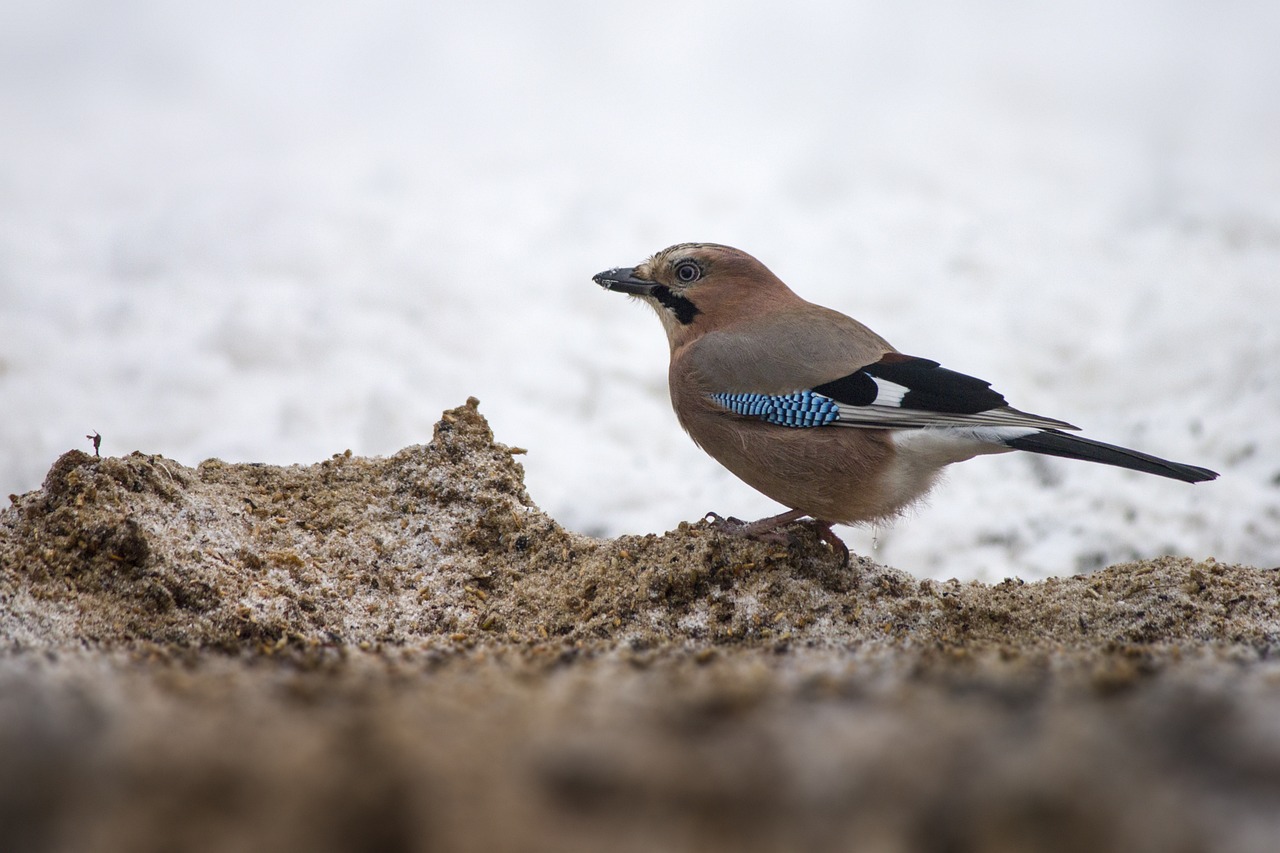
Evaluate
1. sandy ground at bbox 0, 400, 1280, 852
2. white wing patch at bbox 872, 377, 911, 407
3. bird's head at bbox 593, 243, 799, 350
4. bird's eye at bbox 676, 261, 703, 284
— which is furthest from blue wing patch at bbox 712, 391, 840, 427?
bird's eye at bbox 676, 261, 703, 284

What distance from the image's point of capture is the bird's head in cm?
457

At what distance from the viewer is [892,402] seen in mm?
3850

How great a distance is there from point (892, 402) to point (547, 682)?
210 cm

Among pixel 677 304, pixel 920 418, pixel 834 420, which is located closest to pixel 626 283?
pixel 677 304

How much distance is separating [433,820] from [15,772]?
61 cm

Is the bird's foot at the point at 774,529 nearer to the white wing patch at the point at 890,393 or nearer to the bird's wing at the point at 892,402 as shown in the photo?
the bird's wing at the point at 892,402

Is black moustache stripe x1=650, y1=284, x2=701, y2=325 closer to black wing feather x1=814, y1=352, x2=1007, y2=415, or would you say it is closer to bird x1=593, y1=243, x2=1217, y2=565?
bird x1=593, y1=243, x2=1217, y2=565

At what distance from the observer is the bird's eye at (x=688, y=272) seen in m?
4.61

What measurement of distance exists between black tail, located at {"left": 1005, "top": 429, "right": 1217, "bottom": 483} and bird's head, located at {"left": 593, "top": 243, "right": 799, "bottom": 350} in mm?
1346

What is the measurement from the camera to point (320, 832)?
125 centimetres

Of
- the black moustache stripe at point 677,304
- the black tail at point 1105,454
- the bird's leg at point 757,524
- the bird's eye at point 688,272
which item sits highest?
the bird's eye at point 688,272

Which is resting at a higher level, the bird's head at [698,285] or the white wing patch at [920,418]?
the bird's head at [698,285]

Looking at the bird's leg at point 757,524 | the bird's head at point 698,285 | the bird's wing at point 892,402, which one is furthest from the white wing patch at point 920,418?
the bird's head at point 698,285

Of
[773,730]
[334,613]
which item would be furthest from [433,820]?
[334,613]
